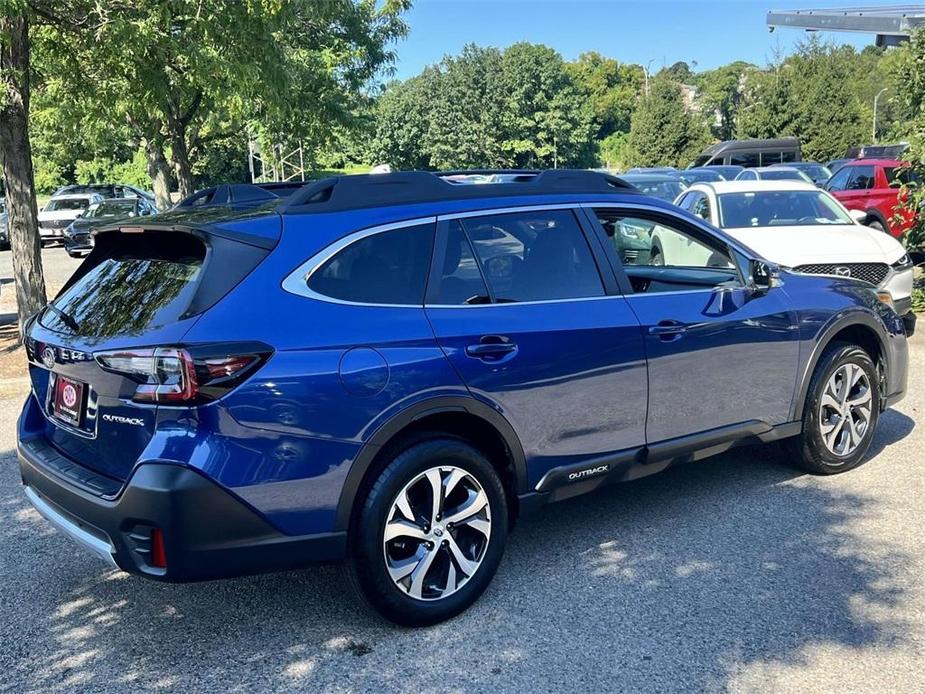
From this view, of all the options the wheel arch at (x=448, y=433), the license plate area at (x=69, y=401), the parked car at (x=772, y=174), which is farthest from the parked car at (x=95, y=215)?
the wheel arch at (x=448, y=433)

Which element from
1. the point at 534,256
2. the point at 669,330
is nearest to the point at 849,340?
the point at 669,330

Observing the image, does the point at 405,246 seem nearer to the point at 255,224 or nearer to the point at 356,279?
the point at 356,279

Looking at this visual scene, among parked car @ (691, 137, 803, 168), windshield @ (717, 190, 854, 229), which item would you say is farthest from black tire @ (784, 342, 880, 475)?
parked car @ (691, 137, 803, 168)

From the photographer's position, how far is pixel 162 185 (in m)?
24.3

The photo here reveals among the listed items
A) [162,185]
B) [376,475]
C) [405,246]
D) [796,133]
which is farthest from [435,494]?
[796,133]

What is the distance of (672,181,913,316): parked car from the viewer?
8492 mm

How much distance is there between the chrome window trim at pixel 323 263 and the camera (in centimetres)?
326

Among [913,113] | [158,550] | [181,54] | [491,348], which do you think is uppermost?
[181,54]

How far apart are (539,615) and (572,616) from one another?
14 cm

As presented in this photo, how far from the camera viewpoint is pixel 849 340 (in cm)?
532

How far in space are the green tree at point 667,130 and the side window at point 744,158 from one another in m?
19.1

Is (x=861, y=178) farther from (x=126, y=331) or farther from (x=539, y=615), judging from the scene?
(x=126, y=331)

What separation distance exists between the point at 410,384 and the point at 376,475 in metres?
0.38

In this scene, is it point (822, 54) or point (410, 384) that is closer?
point (410, 384)
